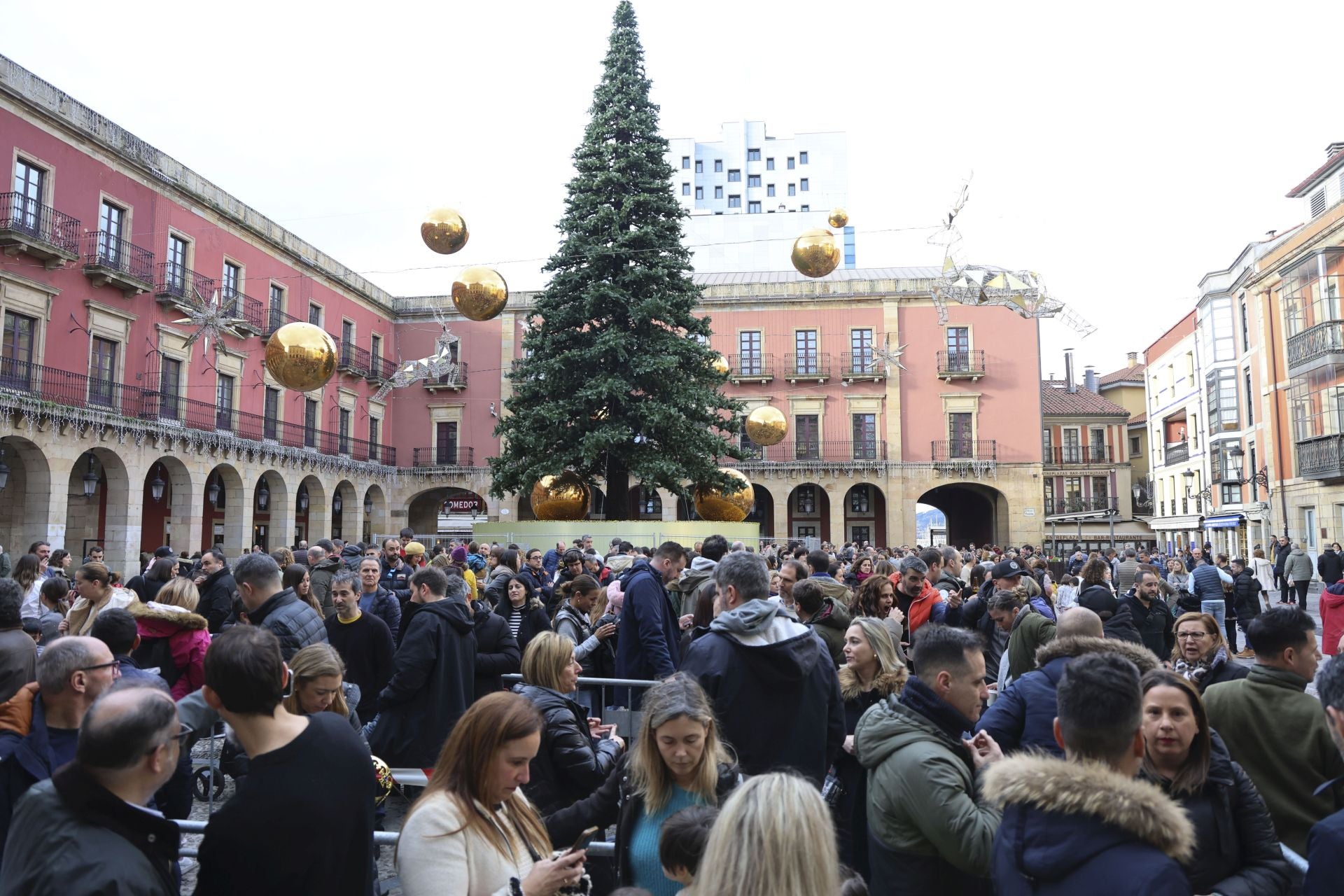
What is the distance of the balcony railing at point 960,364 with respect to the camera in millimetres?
34094

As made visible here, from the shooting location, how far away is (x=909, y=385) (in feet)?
114

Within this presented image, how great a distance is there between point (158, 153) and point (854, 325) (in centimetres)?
2377

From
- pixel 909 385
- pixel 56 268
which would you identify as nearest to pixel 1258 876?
pixel 56 268

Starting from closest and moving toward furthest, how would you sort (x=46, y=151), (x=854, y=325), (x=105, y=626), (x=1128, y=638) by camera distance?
1. (x=105, y=626)
2. (x=1128, y=638)
3. (x=46, y=151)
4. (x=854, y=325)

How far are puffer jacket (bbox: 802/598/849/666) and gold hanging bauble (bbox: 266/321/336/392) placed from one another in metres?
6.34

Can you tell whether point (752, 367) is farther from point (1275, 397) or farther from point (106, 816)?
point (106, 816)

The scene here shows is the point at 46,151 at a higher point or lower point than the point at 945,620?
higher

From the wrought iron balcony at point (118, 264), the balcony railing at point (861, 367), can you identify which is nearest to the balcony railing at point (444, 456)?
the wrought iron balcony at point (118, 264)

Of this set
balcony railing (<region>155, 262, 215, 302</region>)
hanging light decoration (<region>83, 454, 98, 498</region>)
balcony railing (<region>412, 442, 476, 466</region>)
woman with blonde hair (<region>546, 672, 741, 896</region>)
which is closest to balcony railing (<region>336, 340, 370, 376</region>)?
balcony railing (<region>412, 442, 476, 466</region>)

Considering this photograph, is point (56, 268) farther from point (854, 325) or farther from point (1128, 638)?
point (854, 325)

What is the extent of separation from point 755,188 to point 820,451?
21348 millimetres

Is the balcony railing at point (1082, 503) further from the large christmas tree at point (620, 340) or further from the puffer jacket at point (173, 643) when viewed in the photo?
the puffer jacket at point (173, 643)

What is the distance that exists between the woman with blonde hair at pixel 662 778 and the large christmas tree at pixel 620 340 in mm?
14553

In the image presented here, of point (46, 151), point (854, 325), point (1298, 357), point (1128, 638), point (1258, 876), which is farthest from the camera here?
point (854, 325)
